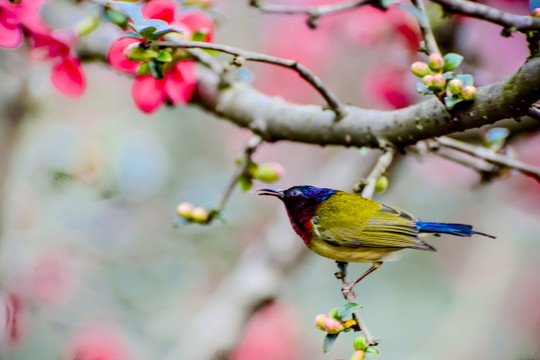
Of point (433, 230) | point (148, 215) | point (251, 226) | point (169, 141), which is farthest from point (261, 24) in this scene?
point (433, 230)

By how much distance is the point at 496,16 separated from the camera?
57cm

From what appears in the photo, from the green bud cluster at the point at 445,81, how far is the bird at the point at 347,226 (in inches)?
6.4

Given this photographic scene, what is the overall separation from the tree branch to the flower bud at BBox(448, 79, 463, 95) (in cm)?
2

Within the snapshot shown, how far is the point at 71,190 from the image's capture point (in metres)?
1.20

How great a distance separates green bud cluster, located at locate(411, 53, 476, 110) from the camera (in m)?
0.60

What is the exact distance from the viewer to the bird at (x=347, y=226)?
0.75 metres

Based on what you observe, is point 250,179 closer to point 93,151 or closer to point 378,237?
point 378,237

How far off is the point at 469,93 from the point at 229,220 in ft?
3.53

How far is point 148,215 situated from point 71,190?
0.34 m

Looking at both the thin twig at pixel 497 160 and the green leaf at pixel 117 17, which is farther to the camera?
the thin twig at pixel 497 160

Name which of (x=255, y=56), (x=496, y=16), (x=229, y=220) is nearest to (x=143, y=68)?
(x=255, y=56)

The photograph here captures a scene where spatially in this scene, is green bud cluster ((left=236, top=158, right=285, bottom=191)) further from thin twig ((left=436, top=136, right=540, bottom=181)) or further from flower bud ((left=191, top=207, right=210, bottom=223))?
thin twig ((left=436, top=136, right=540, bottom=181))

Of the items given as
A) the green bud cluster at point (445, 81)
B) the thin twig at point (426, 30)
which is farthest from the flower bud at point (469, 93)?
the thin twig at point (426, 30)

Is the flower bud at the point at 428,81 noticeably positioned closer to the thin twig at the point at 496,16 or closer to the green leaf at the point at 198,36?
the thin twig at the point at 496,16
